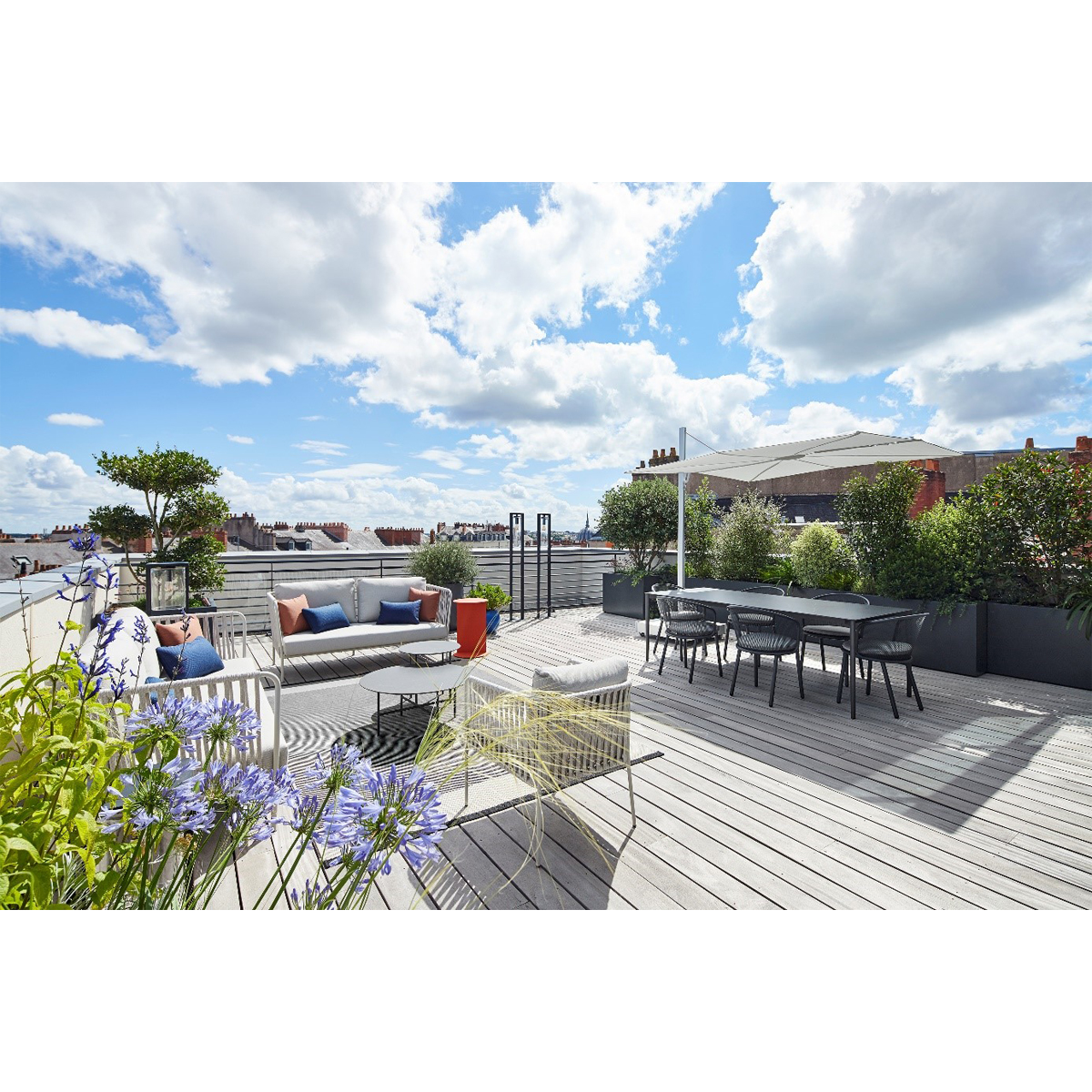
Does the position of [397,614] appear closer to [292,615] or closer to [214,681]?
[292,615]

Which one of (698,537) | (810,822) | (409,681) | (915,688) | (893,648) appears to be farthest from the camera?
(698,537)

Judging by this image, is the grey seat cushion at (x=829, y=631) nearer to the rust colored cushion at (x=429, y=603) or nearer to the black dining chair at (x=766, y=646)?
the black dining chair at (x=766, y=646)

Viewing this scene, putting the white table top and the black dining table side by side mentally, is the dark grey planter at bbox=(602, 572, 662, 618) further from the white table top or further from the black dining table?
the white table top

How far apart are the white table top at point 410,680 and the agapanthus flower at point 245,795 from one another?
2972 millimetres

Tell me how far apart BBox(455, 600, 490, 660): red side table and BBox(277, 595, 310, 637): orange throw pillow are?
1673 mm

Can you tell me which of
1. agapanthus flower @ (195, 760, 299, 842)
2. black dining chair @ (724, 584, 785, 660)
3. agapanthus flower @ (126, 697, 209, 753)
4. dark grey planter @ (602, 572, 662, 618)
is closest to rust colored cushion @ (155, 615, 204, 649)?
agapanthus flower @ (126, 697, 209, 753)

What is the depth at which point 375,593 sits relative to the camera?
6.53 m

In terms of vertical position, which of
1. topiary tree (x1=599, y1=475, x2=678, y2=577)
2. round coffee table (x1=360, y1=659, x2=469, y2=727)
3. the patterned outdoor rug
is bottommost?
the patterned outdoor rug

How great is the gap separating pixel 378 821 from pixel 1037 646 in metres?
6.61

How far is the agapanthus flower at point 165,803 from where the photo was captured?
67 centimetres

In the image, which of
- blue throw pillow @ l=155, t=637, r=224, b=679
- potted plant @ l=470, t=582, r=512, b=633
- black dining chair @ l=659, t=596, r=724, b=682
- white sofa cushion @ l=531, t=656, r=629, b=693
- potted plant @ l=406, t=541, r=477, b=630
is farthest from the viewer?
potted plant @ l=406, t=541, r=477, b=630

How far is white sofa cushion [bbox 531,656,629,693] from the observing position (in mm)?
2533

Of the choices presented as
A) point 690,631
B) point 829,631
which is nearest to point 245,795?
point 690,631
